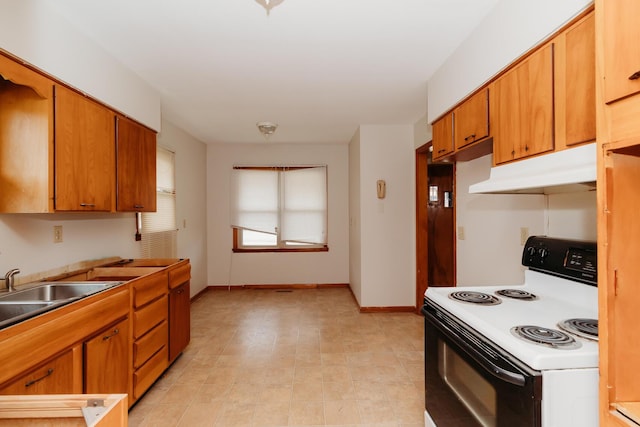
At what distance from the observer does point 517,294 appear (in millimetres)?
1724

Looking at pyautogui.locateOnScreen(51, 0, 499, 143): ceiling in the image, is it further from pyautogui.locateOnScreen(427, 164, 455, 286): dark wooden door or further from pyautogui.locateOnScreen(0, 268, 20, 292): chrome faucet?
pyautogui.locateOnScreen(427, 164, 455, 286): dark wooden door

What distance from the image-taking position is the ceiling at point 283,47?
1880 millimetres

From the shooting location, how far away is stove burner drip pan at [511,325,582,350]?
1.07 meters

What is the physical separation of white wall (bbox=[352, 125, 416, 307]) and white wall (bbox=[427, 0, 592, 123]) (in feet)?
5.67

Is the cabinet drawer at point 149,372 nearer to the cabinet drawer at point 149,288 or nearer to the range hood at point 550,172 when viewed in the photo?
the cabinet drawer at point 149,288

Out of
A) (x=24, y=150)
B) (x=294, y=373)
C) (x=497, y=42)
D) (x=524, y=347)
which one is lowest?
(x=294, y=373)

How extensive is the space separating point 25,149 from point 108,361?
4.23ft

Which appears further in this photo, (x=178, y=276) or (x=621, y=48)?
(x=178, y=276)

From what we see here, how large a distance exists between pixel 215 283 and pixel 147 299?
11.1ft

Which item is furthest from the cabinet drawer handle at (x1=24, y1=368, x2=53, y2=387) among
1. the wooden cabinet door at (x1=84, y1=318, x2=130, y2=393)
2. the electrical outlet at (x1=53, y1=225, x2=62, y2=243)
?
the electrical outlet at (x1=53, y1=225, x2=62, y2=243)

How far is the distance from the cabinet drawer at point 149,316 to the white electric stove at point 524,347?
74.1 inches

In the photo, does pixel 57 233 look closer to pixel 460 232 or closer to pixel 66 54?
pixel 66 54

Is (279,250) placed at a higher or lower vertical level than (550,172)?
lower

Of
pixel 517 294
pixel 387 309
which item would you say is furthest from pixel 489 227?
pixel 387 309
